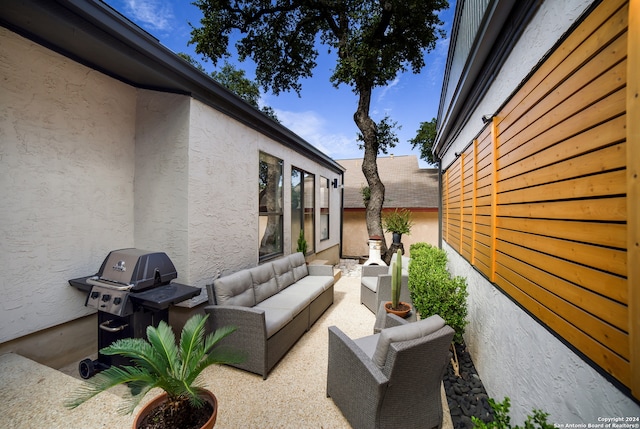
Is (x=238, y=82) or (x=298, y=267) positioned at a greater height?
(x=238, y=82)

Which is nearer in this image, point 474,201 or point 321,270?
point 474,201

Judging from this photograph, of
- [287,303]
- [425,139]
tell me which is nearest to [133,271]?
[287,303]

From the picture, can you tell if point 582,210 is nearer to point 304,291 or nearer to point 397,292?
point 397,292

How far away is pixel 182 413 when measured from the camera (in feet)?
5.52

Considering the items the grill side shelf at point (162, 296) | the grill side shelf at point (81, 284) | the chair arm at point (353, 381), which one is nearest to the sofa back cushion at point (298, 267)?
the grill side shelf at point (162, 296)

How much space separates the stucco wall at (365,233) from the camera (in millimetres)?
11422

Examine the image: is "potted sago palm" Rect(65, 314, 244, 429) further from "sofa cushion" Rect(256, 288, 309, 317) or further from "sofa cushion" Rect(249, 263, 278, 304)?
"sofa cushion" Rect(249, 263, 278, 304)

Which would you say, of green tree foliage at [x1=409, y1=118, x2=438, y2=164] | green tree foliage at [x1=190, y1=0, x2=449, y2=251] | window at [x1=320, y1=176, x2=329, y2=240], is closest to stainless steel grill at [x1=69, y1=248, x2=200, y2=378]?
window at [x1=320, y1=176, x2=329, y2=240]

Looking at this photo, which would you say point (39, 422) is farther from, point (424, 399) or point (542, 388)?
point (542, 388)

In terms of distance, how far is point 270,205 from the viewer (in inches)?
224

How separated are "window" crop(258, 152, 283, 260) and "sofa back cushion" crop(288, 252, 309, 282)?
61 cm

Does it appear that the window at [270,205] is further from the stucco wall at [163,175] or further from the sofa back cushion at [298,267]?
the stucco wall at [163,175]

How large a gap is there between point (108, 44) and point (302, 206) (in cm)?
517

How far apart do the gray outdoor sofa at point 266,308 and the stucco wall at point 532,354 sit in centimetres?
236
